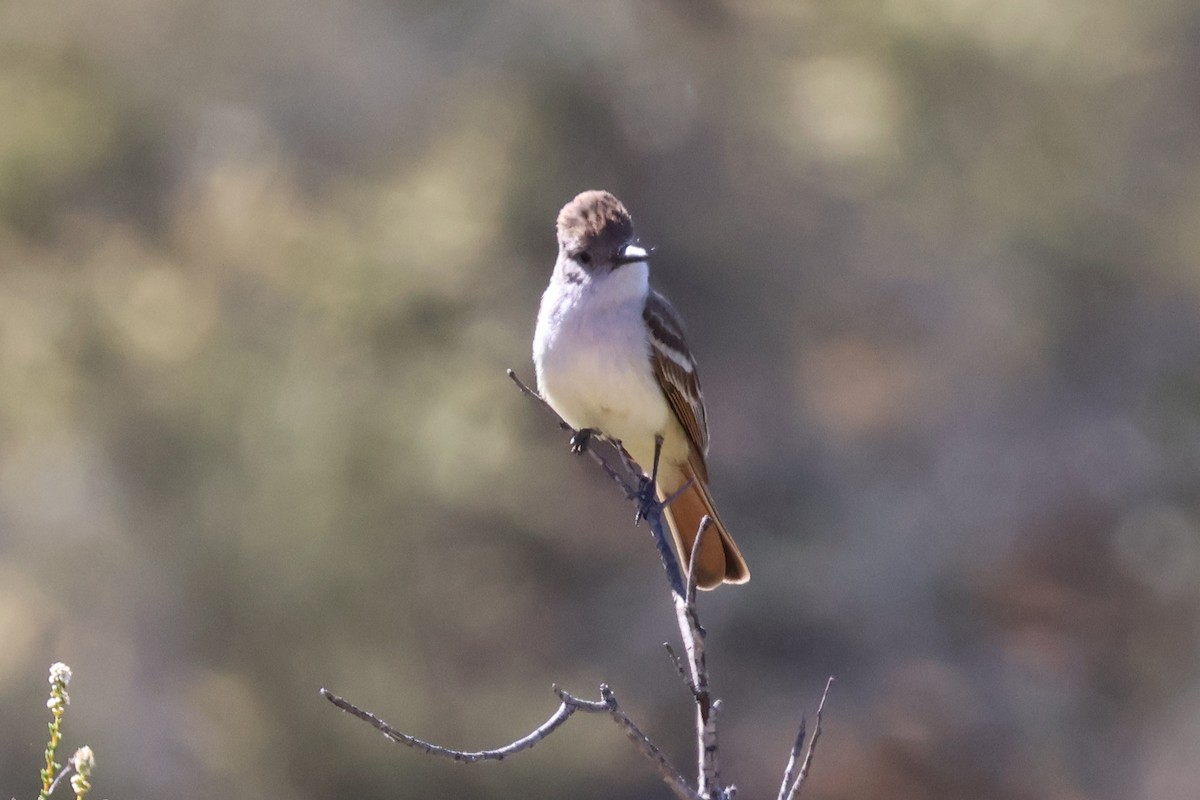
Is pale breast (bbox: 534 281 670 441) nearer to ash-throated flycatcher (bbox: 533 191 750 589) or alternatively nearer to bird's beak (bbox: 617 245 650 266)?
ash-throated flycatcher (bbox: 533 191 750 589)

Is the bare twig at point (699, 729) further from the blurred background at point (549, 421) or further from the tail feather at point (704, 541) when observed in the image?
the blurred background at point (549, 421)

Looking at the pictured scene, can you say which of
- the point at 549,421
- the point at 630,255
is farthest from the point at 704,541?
the point at 549,421

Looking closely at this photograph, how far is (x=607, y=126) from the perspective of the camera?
11.1m

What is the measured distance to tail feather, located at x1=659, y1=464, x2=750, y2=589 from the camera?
4.16m

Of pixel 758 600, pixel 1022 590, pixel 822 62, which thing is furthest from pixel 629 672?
pixel 822 62

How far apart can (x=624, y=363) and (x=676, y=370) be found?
0.24 metres

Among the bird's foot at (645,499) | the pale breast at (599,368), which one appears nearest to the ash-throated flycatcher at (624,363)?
the pale breast at (599,368)

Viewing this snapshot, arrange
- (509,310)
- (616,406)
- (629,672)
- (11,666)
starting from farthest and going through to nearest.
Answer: (629,672), (509,310), (11,666), (616,406)

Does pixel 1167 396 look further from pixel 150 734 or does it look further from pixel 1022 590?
pixel 150 734

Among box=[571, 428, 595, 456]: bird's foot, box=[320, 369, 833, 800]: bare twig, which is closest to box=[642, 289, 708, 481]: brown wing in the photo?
box=[571, 428, 595, 456]: bird's foot

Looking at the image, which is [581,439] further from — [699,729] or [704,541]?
[699,729]

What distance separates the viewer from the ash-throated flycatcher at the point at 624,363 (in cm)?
399

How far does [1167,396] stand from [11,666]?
7.86 m

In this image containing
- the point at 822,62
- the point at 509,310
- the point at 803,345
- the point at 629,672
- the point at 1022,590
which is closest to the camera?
the point at 509,310
